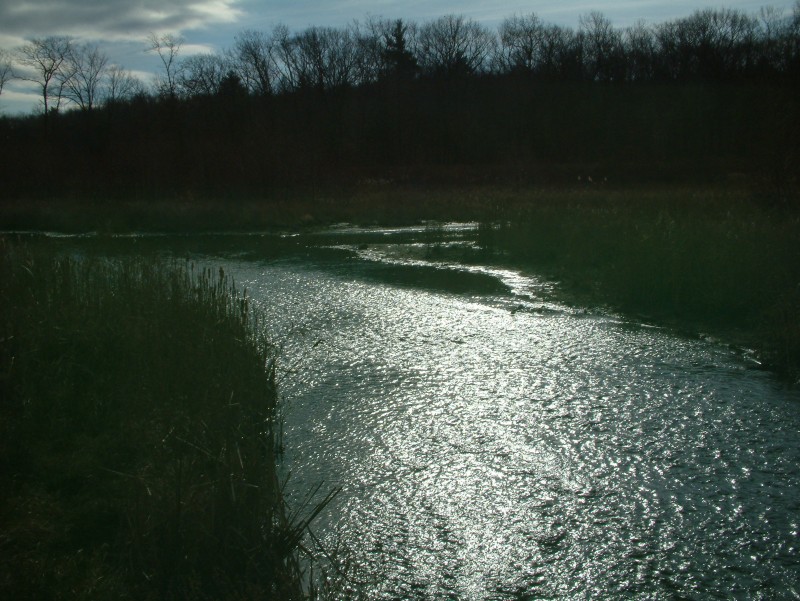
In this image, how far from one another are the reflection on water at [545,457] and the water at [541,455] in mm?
10

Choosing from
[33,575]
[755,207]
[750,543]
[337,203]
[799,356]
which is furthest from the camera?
[337,203]

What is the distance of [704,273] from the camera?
23.7 feet

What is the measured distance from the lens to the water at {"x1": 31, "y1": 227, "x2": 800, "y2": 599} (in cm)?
267

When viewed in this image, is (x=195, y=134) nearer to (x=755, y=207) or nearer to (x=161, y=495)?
(x=755, y=207)

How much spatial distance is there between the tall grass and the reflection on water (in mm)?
433

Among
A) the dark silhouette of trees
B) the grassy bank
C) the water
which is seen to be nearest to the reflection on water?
the water

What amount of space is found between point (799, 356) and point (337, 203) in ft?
60.1

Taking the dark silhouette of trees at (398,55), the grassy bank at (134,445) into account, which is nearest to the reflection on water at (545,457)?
the grassy bank at (134,445)

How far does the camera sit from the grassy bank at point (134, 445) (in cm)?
233

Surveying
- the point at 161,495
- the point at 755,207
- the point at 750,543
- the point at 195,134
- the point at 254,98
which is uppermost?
the point at 254,98

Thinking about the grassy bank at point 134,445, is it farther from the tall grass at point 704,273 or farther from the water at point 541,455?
the tall grass at point 704,273

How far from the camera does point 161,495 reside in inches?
99.2

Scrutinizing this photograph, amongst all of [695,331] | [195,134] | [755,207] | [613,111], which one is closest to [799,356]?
[695,331]

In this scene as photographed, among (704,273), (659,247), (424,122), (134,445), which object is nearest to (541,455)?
(134,445)
